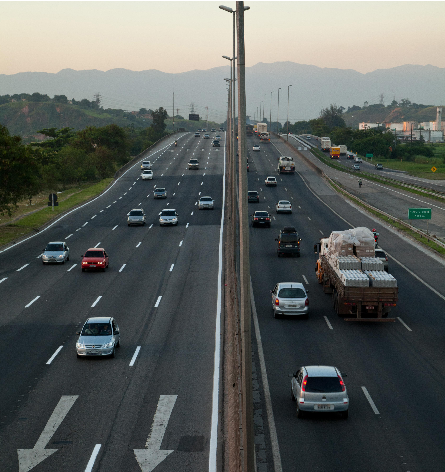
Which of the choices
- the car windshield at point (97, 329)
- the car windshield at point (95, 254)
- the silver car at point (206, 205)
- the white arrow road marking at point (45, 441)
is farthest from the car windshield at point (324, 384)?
the silver car at point (206, 205)

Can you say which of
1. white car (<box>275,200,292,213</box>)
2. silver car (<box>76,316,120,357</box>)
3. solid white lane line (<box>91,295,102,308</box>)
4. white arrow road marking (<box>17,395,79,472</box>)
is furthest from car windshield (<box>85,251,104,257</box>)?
white car (<box>275,200,292,213</box>)

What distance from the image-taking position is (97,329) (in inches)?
1038

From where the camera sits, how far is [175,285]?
39125 millimetres

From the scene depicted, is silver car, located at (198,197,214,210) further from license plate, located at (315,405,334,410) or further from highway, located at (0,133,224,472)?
license plate, located at (315,405,334,410)

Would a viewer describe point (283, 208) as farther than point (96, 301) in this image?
Yes

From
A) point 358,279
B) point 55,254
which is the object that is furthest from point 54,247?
point 358,279

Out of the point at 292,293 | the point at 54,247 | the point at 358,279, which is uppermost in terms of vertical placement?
the point at 358,279

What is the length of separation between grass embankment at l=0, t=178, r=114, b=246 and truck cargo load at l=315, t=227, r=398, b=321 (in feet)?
104

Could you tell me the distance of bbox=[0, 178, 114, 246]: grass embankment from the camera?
60306 mm

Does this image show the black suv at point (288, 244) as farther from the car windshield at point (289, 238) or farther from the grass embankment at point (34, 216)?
the grass embankment at point (34, 216)

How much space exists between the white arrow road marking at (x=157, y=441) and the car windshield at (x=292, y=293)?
38.6 ft

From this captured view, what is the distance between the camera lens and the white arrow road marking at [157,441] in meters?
17.1

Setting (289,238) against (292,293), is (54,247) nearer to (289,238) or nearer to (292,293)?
(289,238)

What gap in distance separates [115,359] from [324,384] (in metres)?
9.86
